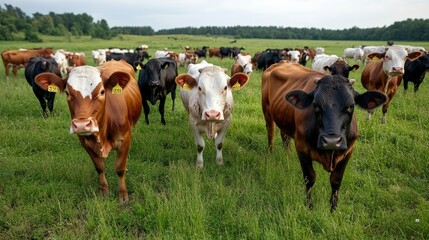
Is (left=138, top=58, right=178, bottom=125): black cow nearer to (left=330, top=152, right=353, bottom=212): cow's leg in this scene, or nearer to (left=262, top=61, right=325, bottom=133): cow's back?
(left=262, top=61, right=325, bottom=133): cow's back

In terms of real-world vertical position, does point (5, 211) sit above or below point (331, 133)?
below

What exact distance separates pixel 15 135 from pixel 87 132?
4193 mm

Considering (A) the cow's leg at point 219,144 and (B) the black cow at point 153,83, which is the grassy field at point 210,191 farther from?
(B) the black cow at point 153,83

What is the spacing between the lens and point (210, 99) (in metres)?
4.38

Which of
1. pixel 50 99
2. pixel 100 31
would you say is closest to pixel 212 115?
pixel 50 99

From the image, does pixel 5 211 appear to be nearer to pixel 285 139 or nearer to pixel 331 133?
pixel 331 133

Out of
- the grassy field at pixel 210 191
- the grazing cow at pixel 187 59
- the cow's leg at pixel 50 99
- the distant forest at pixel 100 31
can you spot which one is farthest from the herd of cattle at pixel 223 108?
the distant forest at pixel 100 31

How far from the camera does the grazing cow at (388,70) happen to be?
23.6 ft

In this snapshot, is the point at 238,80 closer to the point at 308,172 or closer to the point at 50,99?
the point at 308,172

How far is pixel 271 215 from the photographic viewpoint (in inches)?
142

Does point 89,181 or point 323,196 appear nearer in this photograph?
point 323,196

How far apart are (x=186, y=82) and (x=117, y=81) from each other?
52.1 inches

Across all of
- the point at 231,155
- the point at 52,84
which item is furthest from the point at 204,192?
the point at 52,84

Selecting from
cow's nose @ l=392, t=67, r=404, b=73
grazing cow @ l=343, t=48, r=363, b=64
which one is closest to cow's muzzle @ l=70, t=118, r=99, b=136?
cow's nose @ l=392, t=67, r=404, b=73
